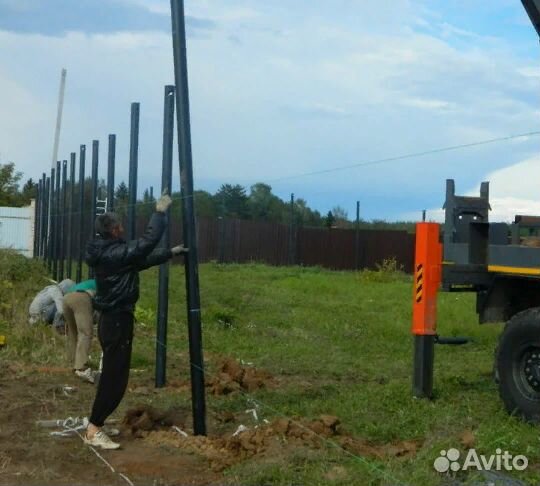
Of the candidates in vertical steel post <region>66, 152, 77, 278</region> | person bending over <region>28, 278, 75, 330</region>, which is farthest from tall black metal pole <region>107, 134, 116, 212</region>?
vertical steel post <region>66, 152, 77, 278</region>

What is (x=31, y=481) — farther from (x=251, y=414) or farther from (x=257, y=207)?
(x=257, y=207)

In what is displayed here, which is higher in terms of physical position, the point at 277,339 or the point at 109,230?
the point at 109,230

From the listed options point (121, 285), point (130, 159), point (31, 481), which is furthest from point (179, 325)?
point (31, 481)

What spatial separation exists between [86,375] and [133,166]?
95.7 inches

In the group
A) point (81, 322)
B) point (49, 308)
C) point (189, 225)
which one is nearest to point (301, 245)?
point (49, 308)

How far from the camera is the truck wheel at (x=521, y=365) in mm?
8023

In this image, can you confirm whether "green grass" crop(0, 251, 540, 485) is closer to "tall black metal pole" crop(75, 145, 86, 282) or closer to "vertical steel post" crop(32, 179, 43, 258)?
"tall black metal pole" crop(75, 145, 86, 282)

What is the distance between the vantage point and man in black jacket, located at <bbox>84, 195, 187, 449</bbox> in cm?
752

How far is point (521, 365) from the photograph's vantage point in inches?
324

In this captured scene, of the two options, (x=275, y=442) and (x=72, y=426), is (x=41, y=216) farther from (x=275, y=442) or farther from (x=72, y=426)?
(x=275, y=442)

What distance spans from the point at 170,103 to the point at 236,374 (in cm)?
290

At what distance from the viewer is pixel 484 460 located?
6.57 meters

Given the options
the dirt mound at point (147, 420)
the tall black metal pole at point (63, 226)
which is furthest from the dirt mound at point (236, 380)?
the tall black metal pole at point (63, 226)

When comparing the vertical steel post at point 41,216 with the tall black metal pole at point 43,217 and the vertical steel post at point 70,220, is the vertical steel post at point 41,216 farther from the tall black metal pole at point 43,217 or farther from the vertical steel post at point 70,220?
the vertical steel post at point 70,220
